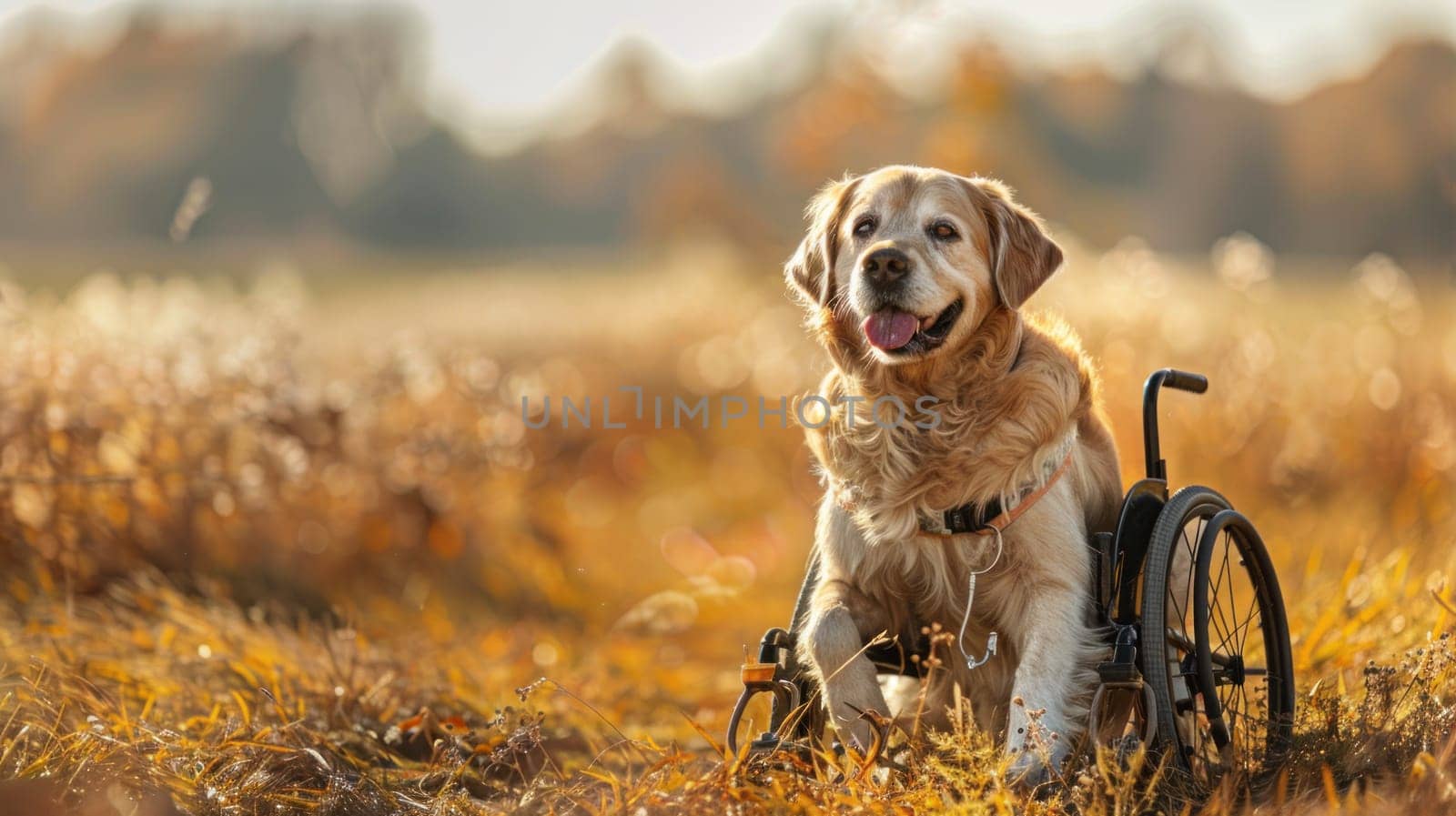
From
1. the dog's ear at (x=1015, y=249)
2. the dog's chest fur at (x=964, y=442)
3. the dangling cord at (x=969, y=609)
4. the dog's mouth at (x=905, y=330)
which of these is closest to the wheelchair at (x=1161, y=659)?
the dangling cord at (x=969, y=609)

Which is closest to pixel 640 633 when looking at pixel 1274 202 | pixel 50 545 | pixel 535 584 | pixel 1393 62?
pixel 535 584

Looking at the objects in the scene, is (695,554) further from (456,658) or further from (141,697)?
(141,697)

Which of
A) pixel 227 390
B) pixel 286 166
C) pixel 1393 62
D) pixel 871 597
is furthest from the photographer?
pixel 286 166

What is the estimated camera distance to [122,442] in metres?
4.66

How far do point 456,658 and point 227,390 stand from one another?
1611 millimetres

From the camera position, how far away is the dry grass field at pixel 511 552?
106 inches

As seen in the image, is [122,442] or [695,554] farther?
[695,554]

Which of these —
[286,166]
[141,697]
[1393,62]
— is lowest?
[141,697]

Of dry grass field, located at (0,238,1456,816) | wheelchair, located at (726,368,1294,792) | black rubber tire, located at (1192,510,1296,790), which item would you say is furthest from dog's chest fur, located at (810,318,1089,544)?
dry grass field, located at (0,238,1456,816)

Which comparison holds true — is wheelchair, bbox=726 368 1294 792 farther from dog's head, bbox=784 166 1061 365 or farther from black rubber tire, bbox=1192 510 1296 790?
dog's head, bbox=784 166 1061 365

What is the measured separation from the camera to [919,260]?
9.18 feet

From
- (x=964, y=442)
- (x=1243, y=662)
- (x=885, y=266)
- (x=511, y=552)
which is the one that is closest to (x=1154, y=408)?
(x=964, y=442)

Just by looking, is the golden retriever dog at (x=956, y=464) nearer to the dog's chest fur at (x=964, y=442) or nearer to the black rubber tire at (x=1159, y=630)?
the dog's chest fur at (x=964, y=442)

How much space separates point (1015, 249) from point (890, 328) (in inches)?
15.8
